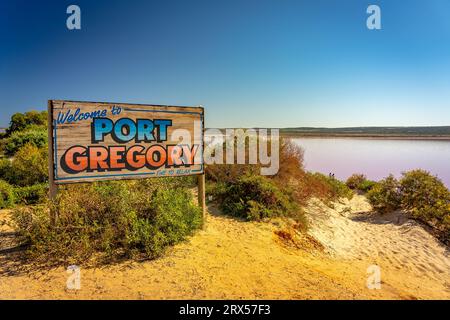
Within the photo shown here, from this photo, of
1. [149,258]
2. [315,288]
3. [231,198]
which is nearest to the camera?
[315,288]

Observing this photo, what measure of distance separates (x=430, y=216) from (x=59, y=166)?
1069 cm

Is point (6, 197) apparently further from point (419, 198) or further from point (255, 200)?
point (419, 198)

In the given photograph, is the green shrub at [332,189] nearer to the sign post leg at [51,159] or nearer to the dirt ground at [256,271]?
the dirt ground at [256,271]

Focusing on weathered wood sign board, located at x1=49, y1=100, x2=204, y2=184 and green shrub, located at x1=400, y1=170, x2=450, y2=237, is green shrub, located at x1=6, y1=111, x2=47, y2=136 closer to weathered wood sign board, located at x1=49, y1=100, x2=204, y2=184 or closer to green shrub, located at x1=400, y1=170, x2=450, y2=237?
weathered wood sign board, located at x1=49, y1=100, x2=204, y2=184

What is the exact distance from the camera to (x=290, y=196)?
340 inches

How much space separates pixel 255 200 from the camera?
25.7 ft

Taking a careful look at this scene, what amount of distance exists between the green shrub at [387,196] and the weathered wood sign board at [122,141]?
316 inches

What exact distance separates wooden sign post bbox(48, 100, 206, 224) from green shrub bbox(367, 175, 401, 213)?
789cm

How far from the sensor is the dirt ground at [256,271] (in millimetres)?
3598

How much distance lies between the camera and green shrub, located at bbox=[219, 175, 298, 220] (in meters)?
7.41

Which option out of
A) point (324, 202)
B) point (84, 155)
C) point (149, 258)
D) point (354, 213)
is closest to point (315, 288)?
point (149, 258)

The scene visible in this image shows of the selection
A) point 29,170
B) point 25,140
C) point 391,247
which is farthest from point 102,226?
point 25,140

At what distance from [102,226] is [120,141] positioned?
1.59m
